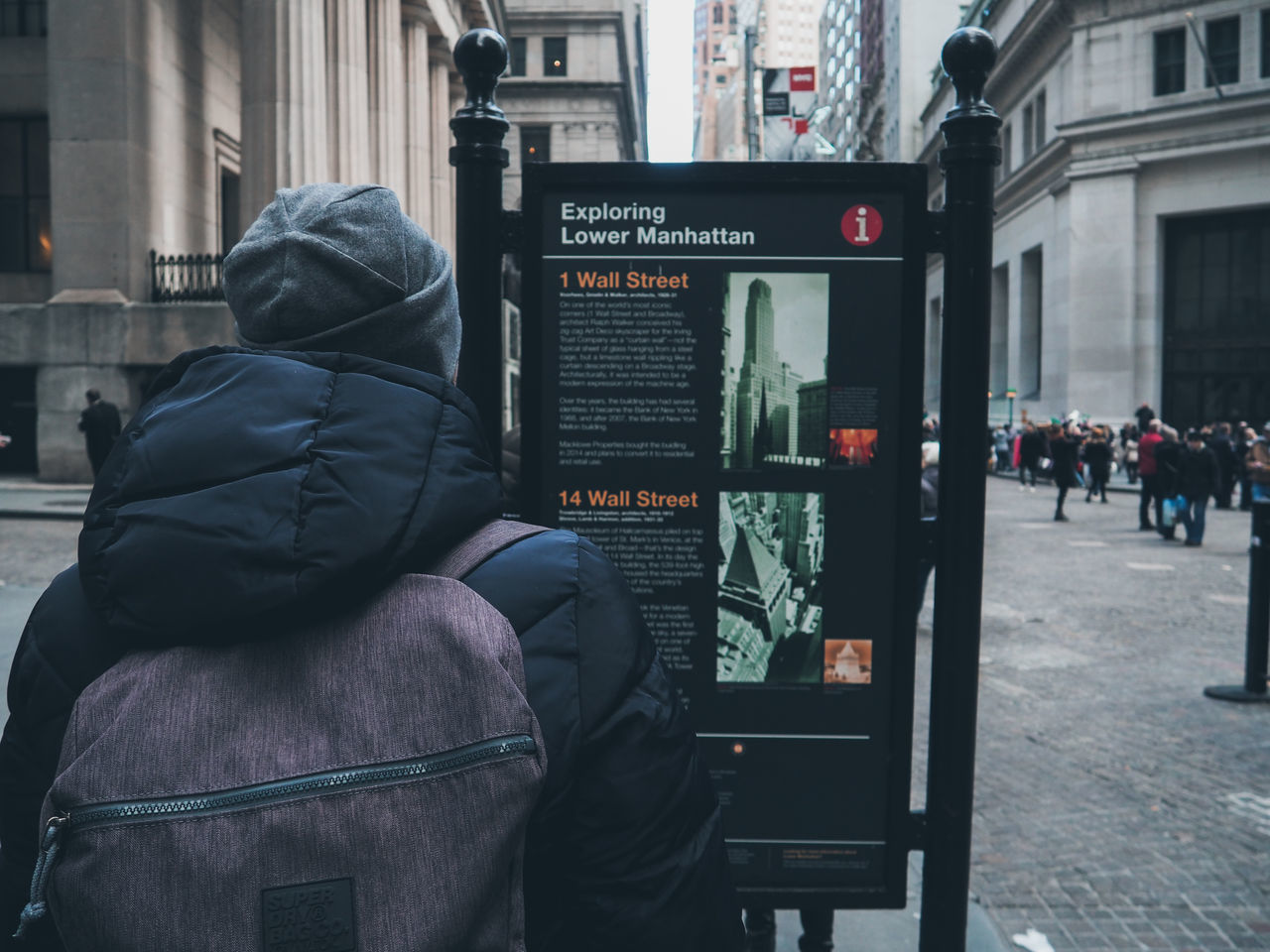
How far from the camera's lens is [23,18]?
24984 millimetres

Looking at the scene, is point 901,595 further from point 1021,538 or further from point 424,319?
point 1021,538

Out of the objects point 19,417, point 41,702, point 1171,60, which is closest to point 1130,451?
point 1171,60

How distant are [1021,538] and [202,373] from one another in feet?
60.4

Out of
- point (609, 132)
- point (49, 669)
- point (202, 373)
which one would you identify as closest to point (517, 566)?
point (202, 373)

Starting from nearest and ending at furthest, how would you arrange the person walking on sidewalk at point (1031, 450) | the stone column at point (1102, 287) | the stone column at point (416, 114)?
the person walking on sidewalk at point (1031, 450) < the stone column at point (416, 114) < the stone column at point (1102, 287)

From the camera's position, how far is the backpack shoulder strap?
1408 mm

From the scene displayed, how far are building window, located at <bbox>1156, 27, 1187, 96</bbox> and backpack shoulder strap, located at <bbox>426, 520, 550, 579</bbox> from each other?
47112 mm

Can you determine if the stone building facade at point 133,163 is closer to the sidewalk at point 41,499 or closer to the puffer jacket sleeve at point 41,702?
the sidewalk at point 41,499

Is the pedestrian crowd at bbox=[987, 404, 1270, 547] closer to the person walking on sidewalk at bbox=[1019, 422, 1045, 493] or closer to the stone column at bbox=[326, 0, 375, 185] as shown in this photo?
the person walking on sidewalk at bbox=[1019, 422, 1045, 493]

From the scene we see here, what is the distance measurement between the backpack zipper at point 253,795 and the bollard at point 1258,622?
751 cm

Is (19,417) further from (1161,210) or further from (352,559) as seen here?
(1161,210)

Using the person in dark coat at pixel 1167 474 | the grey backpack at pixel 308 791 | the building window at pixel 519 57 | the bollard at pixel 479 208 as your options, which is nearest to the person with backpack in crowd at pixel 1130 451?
the person in dark coat at pixel 1167 474

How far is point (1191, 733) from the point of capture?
6.85 meters

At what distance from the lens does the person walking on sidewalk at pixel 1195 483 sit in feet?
55.8
